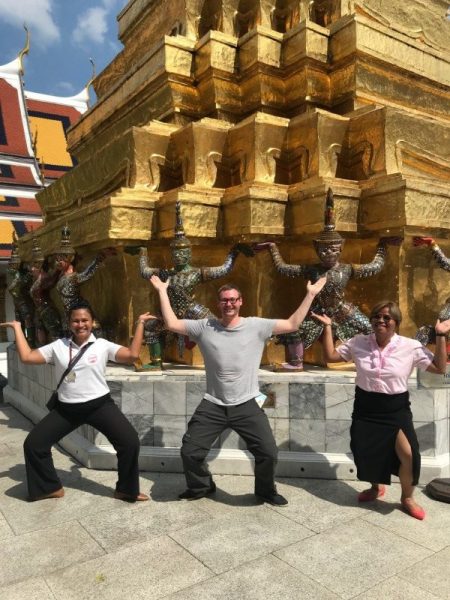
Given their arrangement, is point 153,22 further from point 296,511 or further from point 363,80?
point 296,511

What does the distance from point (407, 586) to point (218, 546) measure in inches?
46.6

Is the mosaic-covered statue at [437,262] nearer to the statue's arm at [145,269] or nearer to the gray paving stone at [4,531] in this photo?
the statue's arm at [145,269]

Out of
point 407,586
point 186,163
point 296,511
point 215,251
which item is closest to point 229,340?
point 296,511

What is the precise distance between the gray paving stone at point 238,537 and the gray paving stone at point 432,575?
2.42ft

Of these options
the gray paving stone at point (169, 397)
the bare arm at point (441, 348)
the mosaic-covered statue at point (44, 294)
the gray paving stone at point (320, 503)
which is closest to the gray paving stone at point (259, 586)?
the gray paving stone at point (320, 503)

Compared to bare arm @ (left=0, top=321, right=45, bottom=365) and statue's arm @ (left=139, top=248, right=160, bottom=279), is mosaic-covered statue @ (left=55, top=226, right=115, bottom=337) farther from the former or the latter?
bare arm @ (left=0, top=321, right=45, bottom=365)

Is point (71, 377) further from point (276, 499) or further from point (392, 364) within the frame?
point (392, 364)

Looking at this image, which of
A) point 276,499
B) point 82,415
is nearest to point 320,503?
point 276,499

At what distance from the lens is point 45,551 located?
3.36 metres

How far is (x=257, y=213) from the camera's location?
5.53 metres

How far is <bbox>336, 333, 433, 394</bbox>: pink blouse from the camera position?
373 centimetres

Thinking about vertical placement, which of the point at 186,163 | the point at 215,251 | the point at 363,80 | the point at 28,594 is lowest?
the point at 28,594

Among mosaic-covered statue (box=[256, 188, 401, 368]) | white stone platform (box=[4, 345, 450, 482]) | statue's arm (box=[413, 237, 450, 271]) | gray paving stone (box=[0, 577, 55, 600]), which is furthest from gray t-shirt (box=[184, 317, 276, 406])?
statue's arm (box=[413, 237, 450, 271])

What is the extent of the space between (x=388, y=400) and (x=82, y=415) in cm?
242
